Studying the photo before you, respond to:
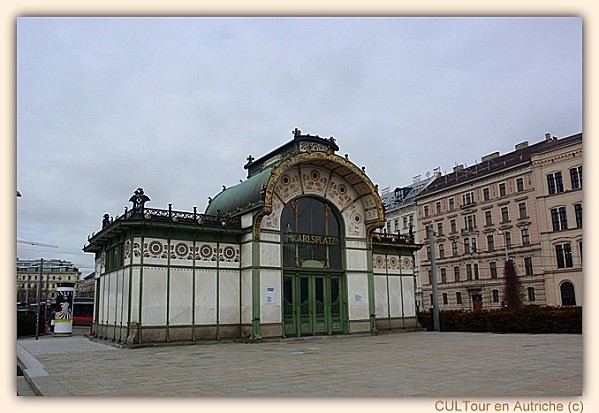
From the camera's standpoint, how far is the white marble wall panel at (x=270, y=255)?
22.8m

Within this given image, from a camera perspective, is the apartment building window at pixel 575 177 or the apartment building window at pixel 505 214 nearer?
the apartment building window at pixel 575 177

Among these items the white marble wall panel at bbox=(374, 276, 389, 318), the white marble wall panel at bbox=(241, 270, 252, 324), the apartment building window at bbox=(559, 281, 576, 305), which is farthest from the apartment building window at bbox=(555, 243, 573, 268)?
the white marble wall panel at bbox=(241, 270, 252, 324)

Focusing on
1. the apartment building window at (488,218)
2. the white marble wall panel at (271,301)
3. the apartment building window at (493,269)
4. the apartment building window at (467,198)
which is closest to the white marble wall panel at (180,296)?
the white marble wall panel at (271,301)

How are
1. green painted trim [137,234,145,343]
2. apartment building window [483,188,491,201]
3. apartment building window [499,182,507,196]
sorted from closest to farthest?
green painted trim [137,234,145,343]
apartment building window [499,182,507,196]
apartment building window [483,188,491,201]

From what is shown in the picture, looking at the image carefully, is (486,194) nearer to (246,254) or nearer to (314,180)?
(314,180)

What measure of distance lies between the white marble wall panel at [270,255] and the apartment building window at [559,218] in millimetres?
37200

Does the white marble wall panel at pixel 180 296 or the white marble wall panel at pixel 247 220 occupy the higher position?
the white marble wall panel at pixel 247 220

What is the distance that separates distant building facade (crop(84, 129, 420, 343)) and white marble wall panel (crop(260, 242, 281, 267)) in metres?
0.04

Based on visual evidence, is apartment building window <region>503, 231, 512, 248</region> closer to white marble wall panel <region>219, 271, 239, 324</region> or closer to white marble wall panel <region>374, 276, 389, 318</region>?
white marble wall panel <region>374, 276, 389, 318</region>

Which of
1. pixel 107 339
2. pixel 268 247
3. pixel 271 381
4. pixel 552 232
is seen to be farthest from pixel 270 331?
pixel 552 232

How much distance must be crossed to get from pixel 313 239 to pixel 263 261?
2942mm

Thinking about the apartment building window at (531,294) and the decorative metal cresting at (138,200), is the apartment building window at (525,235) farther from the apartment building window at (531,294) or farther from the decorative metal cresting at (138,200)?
the decorative metal cresting at (138,200)

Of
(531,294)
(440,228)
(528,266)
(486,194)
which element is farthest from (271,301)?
(440,228)

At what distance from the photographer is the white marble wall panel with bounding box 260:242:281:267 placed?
22.8 metres
